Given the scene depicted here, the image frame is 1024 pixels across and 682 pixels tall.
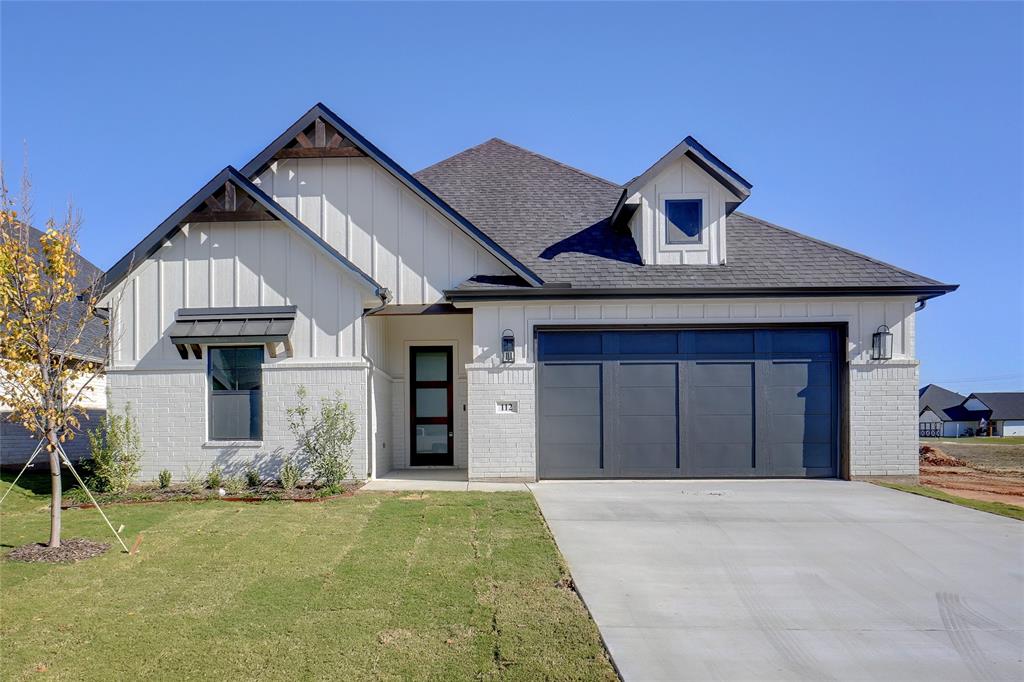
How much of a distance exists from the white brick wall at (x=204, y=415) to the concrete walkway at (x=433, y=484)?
0.59 meters

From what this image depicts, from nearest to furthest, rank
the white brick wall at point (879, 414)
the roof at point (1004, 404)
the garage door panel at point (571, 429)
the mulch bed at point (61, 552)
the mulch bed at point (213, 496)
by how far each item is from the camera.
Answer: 1. the mulch bed at point (61, 552)
2. the mulch bed at point (213, 496)
3. the white brick wall at point (879, 414)
4. the garage door panel at point (571, 429)
5. the roof at point (1004, 404)

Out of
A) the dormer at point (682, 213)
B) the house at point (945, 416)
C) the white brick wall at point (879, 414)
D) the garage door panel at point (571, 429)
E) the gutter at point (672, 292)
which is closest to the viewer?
the gutter at point (672, 292)

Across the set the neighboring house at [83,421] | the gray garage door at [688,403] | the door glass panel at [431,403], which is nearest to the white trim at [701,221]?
the gray garage door at [688,403]

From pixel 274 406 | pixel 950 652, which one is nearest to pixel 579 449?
pixel 274 406

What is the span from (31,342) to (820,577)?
838cm

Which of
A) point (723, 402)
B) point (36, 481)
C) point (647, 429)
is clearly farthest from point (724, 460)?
point (36, 481)

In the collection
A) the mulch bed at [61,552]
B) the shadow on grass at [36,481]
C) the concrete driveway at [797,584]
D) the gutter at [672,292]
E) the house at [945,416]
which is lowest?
the house at [945,416]

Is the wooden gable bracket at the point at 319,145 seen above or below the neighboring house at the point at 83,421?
above

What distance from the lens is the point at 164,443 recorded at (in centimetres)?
1238

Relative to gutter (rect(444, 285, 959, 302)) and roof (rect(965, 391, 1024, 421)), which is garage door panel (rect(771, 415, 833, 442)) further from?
roof (rect(965, 391, 1024, 421))

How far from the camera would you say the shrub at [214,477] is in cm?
1180

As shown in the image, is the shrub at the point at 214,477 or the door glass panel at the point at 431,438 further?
the door glass panel at the point at 431,438

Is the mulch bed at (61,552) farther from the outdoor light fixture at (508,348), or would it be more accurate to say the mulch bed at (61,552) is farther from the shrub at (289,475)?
the outdoor light fixture at (508,348)

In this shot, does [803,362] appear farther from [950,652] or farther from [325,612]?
[325,612]
